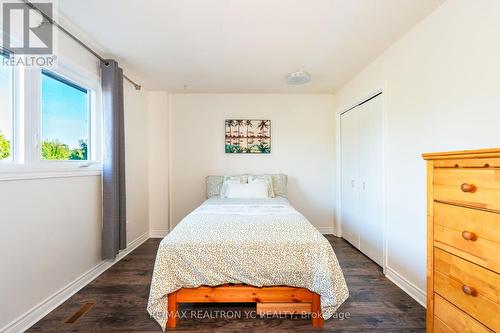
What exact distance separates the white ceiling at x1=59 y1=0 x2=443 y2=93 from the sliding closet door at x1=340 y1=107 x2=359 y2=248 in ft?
2.28

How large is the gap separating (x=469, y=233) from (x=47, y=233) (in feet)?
8.95

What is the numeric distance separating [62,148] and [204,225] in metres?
1.53

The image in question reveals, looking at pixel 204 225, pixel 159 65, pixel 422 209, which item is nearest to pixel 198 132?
pixel 159 65

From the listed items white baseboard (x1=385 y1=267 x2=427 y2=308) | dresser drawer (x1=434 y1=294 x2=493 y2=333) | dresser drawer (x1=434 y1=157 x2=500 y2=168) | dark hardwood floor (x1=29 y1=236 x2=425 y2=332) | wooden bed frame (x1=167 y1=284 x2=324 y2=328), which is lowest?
dark hardwood floor (x1=29 y1=236 x2=425 y2=332)

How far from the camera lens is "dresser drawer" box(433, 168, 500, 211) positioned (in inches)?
38.1

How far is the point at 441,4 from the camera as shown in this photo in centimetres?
178

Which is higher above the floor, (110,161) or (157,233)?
(110,161)

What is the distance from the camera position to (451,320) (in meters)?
1.16

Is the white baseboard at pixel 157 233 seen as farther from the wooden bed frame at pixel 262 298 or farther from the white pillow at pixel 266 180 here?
the wooden bed frame at pixel 262 298

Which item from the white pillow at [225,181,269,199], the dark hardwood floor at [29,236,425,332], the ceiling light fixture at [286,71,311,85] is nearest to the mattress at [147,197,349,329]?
the dark hardwood floor at [29,236,425,332]

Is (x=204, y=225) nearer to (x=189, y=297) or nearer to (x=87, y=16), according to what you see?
(x=189, y=297)

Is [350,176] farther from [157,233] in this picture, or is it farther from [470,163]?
[157,233]

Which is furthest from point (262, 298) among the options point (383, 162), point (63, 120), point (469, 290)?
point (63, 120)

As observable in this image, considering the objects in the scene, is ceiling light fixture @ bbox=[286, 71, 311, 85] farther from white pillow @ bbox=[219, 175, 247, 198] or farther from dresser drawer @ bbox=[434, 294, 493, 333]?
dresser drawer @ bbox=[434, 294, 493, 333]
